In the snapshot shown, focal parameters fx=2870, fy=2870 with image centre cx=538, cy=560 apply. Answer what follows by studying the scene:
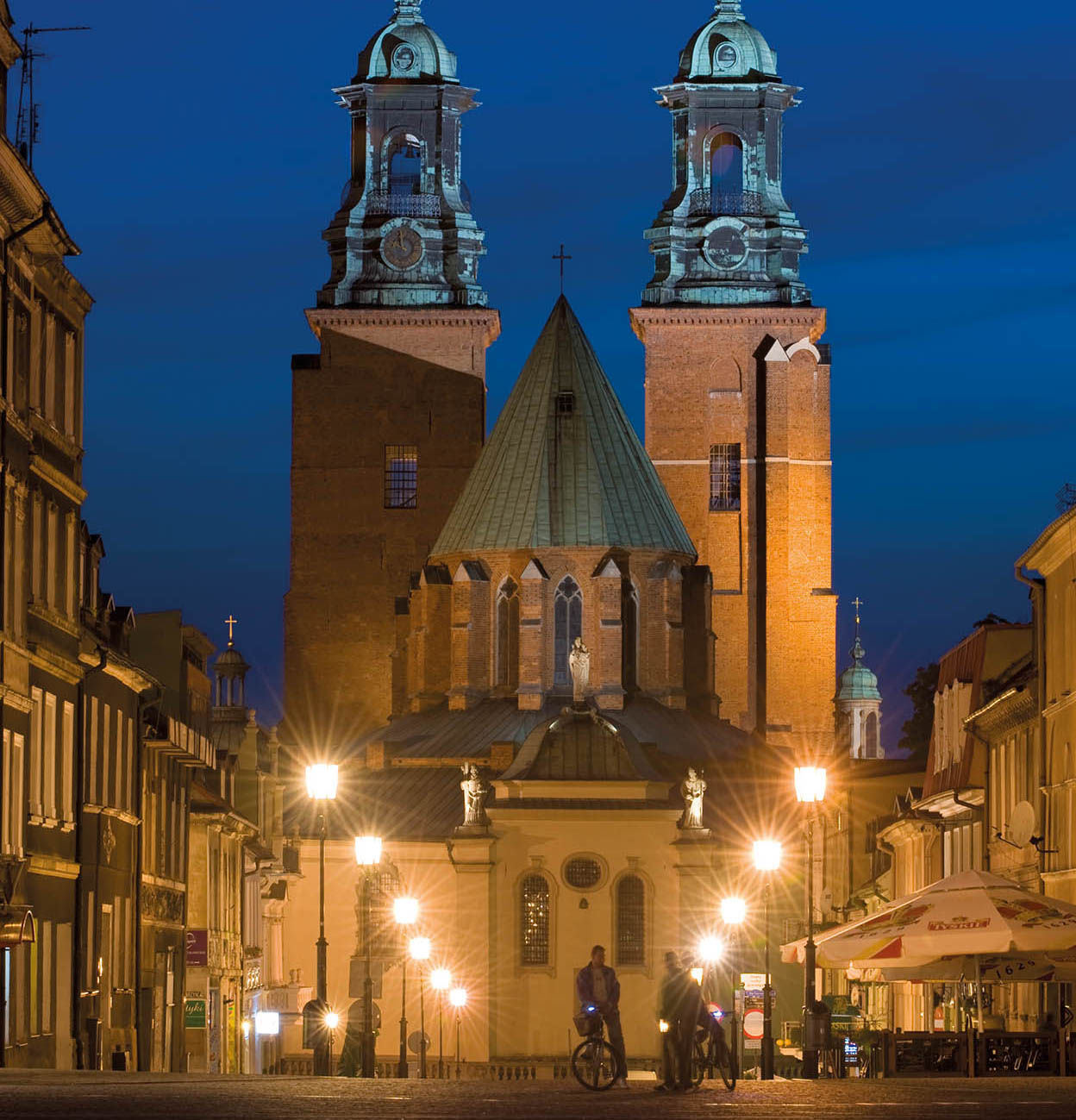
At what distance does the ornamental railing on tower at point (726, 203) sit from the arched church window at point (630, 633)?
15053 mm

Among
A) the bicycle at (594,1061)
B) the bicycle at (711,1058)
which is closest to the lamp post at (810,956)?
the bicycle at (711,1058)

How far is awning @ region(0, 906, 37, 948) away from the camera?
1220 inches

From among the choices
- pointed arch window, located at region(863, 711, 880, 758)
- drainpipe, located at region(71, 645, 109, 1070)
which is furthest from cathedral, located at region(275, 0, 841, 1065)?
drainpipe, located at region(71, 645, 109, 1070)

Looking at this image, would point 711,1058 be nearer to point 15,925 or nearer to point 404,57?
point 15,925

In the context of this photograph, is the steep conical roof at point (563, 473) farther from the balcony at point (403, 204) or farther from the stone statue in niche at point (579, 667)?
the balcony at point (403, 204)

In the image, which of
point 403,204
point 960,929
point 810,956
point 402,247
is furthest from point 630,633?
point 960,929

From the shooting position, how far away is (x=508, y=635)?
9300cm

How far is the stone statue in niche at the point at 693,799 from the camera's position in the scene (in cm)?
7969

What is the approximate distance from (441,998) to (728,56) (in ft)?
128

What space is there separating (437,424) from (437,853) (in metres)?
20.9

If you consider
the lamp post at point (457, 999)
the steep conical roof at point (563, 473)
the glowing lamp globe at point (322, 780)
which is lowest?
the lamp post at point (457, 999)

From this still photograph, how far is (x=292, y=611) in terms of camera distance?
97812 mm

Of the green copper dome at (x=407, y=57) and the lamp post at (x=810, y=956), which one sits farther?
the green copper dome at (x=407, y=57)

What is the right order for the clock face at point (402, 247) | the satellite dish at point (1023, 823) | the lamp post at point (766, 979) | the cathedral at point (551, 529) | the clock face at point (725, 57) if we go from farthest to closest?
the clock face at point (725, 57) → the clock face at point (402, 247) → the cathedral at point (551, 529) → the satellite dish at point (1023, 823) → the lamp post at point (766, 979)
